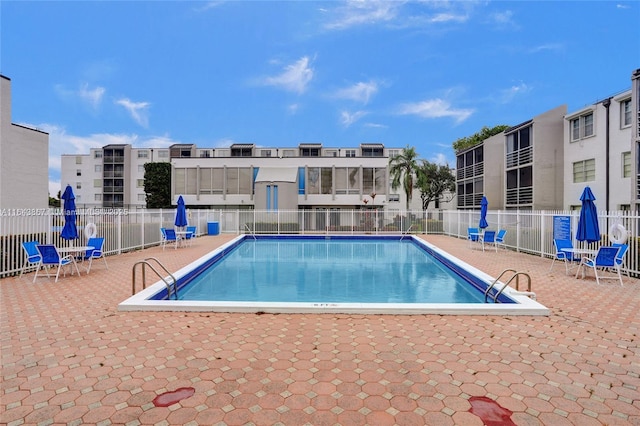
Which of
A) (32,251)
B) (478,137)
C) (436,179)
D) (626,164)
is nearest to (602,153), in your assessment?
(626,164)

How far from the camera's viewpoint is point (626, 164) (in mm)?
19062

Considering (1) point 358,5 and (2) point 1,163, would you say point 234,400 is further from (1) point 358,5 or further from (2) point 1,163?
(2) point 1,163

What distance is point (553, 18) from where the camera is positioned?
13.4 m

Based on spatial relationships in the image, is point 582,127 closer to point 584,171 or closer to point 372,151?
point 584,171

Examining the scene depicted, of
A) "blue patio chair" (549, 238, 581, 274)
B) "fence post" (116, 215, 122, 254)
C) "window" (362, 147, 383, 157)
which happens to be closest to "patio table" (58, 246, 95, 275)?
"fence post" (116, 215, 122, 254)

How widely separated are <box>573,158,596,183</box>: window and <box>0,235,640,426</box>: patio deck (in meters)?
19.7

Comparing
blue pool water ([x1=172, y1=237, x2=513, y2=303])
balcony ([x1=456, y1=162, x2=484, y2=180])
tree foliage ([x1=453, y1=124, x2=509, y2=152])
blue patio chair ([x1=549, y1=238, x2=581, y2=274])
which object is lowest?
blue pool water ([x1=172, y1=237, x2=513, y2=303])

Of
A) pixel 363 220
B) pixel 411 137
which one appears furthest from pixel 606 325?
pixel 411 137

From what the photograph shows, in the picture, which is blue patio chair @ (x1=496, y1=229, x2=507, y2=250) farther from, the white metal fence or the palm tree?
the palm tree

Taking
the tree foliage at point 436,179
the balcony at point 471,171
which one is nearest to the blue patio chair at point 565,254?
the balcony at point 471,171

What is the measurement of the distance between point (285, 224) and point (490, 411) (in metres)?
21.8

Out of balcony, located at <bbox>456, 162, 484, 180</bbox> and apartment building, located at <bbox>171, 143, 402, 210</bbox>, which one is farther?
balcony, located at <bbox>456, 162, 484, 180</bbox>

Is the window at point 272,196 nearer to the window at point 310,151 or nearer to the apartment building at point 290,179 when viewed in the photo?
the apartment building at point 290,179

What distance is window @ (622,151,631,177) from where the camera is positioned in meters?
18.8
